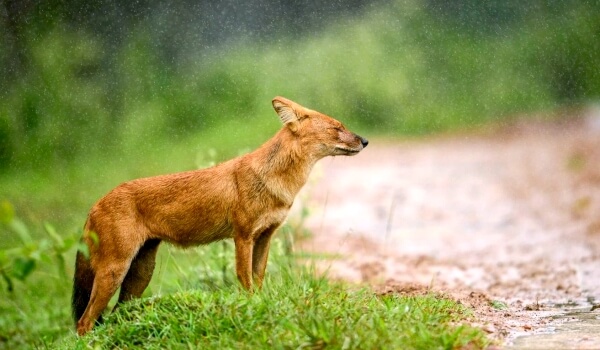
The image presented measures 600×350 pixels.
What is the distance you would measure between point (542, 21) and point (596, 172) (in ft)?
30.4

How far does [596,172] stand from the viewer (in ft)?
48.0

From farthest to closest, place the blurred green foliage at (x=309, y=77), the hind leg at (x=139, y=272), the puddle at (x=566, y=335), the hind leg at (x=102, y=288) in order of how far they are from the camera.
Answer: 1. the blurred green foliage at (x=309, y=77)
2. the hind leg at (x=139, y=272)
3. the hind leg at (x=102, y=288)
4. the puddle at (x=566, y=335)

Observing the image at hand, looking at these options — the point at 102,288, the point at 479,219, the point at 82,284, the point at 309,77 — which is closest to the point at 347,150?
the point at 102,288

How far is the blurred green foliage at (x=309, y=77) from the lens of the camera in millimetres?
12312

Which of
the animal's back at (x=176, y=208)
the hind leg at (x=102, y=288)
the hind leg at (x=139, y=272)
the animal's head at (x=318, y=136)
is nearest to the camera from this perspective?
the hind leg at (x=102, y=288)

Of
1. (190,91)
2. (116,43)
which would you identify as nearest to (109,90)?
(116,43)

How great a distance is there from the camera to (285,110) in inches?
225

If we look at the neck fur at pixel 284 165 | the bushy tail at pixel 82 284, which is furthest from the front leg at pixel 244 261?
the bushy tail at pixel 82 284

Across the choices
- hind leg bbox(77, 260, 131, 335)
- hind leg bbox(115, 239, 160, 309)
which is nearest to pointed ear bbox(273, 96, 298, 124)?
hind leg bbox(115, 239, 160, 309)

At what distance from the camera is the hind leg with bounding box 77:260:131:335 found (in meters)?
5.50

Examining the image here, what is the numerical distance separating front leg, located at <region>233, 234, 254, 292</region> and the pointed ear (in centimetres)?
83

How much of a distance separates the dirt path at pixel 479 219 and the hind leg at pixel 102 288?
1.70 m

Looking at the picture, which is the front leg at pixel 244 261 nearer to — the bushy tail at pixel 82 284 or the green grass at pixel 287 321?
the green grass at pixel 287 321

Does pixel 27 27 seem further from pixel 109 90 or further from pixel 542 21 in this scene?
pixel 542 21
